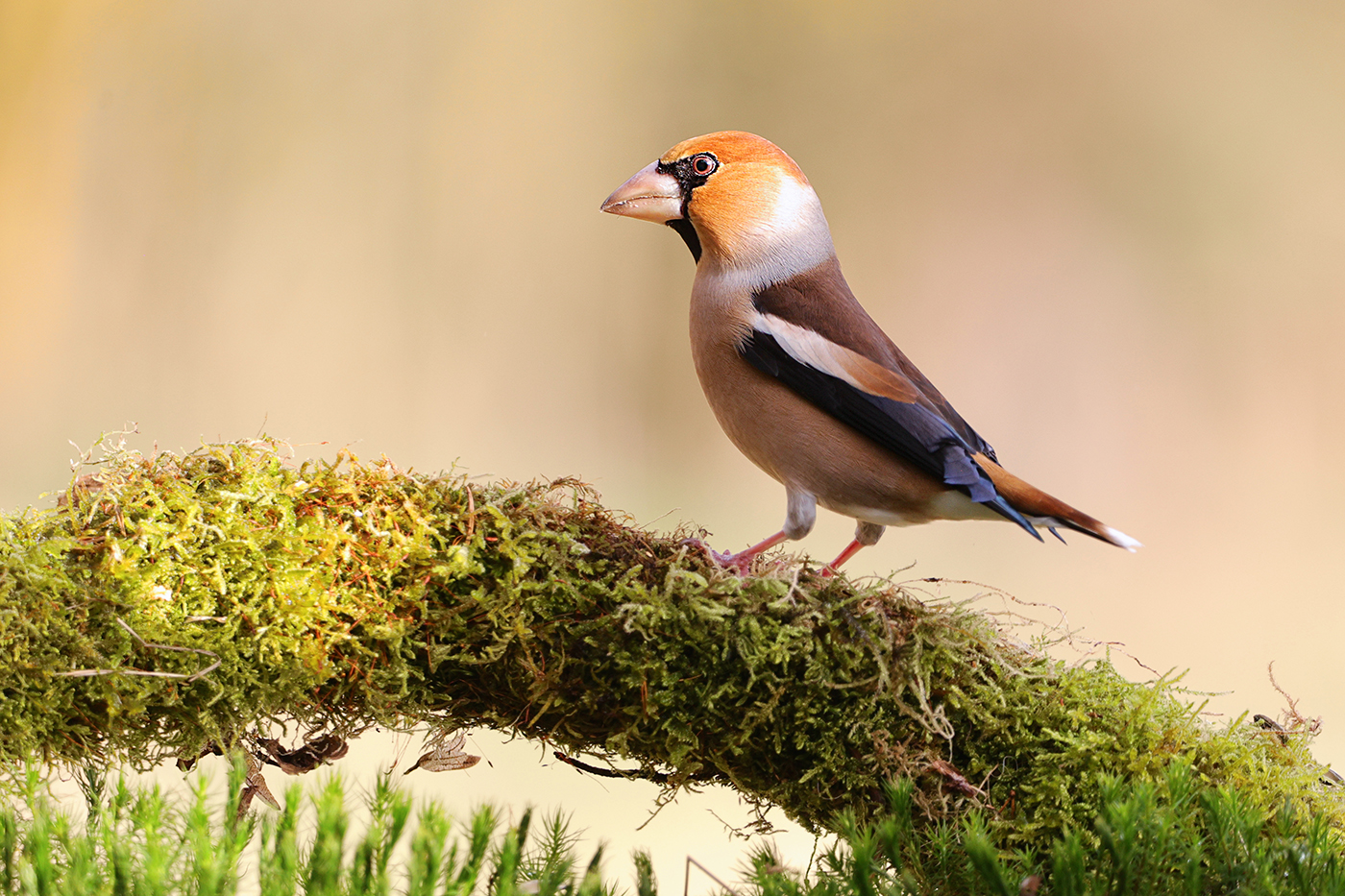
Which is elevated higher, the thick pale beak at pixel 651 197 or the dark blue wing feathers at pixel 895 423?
the thick pale beak at pixel 651 197

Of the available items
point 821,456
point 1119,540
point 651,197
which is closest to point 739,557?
point 821,456

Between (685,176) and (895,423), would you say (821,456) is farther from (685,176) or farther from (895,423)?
(685,176)

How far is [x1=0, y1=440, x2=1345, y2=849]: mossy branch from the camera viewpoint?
1.46m

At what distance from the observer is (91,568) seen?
143 cm

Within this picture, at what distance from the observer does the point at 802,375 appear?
1951mm

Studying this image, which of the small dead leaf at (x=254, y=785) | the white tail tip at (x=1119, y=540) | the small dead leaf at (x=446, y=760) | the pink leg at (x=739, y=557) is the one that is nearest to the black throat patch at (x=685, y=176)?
the pink leg at (x=739, y=557)

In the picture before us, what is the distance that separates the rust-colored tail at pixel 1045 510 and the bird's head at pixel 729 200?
0.63 meters

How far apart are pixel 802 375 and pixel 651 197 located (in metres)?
0.54

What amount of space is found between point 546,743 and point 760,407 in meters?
0.77

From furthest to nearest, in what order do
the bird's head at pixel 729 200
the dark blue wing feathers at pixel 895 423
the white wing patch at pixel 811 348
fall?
the bird's head at pixel 729 200, the white wing patch at pixel 811 348, the dark blue wing feathers at pixel 895 423

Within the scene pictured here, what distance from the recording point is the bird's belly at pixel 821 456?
1926 mm

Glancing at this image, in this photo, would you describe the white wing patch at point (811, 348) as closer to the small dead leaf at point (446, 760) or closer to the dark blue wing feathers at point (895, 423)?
the dark blue wing feathers at point (895, 423)

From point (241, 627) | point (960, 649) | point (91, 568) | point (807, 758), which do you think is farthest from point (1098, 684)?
point (91, 568)

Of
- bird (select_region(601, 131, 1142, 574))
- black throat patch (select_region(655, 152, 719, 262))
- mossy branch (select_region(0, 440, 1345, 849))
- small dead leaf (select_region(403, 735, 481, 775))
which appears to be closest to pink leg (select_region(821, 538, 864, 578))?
bird (select_region(601, 131, 1142, 574))
